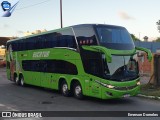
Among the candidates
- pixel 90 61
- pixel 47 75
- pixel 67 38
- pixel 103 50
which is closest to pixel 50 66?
pixel 47 75

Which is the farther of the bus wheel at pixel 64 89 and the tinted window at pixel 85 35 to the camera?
the bus wheel at pixel 64 89

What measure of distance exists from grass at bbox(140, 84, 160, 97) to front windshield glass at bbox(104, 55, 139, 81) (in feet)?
10.1

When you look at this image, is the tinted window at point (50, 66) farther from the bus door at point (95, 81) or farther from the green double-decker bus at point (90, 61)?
the bus door at point (95, 81)

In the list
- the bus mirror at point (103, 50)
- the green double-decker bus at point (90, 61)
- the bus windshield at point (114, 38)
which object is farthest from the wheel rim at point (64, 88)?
the bus windshield at point (114, 38)

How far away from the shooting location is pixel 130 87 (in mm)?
17203

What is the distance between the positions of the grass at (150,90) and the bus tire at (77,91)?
163 inches

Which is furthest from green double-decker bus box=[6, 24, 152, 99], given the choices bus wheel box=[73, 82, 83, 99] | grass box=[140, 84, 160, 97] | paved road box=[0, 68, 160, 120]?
grass box=[140, 84, 160, 97]

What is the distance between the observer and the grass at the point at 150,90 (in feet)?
66.6

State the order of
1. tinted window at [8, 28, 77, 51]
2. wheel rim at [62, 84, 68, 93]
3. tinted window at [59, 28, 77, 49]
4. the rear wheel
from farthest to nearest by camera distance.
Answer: wheel rim at [62, 84, 68, 93]
the rear wheel
tinted window at [8, 28, 77, 51]
tinted window at [59, 28, 77, 49]

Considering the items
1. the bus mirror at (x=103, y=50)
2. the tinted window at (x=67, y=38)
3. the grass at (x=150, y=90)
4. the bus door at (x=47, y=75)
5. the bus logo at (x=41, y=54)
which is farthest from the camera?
the bus logo at (x=41, y=54)

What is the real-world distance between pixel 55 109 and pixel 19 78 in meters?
13.2

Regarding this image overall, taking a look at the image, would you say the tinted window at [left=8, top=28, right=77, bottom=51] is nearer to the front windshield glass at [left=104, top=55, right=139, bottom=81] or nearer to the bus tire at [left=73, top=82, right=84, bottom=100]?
the bus tire at [left=73, top=82, right=84, bottom=100]

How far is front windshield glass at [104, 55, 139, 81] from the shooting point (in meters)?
16.7

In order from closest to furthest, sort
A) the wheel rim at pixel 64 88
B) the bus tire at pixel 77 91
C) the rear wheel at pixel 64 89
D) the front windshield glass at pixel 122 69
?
1. the front windshield glass at pixel 122 69
2. the bus tire at pixel 77 91
3. the rear wheel at pixel 64 89
4. the wheel rim at pixel 64 88
